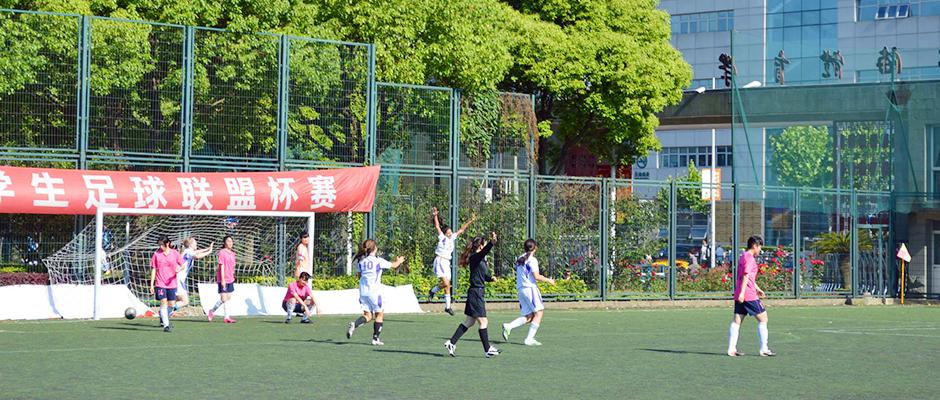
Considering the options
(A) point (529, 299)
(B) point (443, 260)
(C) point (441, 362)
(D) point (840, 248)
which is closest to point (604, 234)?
(B) point (443, 260)

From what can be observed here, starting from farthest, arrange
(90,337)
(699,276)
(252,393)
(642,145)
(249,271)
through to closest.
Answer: (642,145), (699,276), (249,271), (90,337), (252,393)

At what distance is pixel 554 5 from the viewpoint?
47188mm

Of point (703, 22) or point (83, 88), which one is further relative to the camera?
point (703, 22)

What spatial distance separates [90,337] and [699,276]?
19726mm

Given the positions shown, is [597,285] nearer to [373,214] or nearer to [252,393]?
[373,214]

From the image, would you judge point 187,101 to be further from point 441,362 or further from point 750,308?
point 750,308

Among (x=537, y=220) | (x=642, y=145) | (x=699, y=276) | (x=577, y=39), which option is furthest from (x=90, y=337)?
(x=642, y=145)

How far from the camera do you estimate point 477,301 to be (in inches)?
688

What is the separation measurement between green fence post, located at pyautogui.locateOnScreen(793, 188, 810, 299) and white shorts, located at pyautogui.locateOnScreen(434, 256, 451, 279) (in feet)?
43.2

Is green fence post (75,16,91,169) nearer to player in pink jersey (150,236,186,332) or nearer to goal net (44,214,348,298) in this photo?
goal net (44,214,348,298)

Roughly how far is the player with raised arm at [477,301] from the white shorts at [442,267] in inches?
385

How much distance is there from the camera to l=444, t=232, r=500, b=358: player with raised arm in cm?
1741

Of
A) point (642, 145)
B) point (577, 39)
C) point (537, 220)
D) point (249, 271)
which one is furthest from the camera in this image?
point (642, 145)

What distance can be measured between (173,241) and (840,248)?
822 inches
